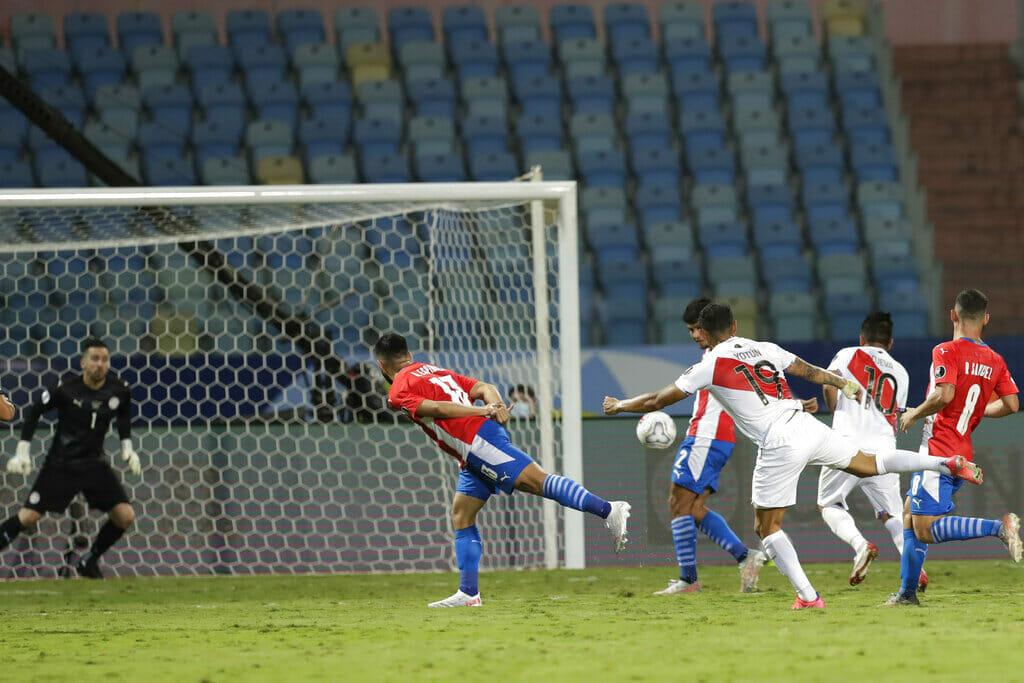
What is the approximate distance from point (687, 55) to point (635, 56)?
640 mm

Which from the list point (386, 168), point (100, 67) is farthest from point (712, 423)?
point (100, 67)

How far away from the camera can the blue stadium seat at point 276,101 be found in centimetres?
1497

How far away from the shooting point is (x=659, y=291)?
12.5m

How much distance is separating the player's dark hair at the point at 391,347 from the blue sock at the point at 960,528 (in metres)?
2.62

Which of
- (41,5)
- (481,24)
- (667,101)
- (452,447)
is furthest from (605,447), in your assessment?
(41,5)

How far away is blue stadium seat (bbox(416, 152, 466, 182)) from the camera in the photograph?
13688 mm

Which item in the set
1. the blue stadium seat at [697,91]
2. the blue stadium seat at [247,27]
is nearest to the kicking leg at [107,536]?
the blue stadium seat at [697,91]

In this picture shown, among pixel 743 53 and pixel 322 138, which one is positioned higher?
pixel 743 53

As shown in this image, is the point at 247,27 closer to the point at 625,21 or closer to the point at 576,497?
the point at 625,21

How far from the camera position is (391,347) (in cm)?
613

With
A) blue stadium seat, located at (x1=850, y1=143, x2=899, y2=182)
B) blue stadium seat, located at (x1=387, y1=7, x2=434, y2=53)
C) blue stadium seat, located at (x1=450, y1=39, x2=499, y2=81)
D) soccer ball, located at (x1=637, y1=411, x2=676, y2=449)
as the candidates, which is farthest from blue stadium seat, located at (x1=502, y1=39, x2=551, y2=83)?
soccer ball, located at (x1=637, y1=411, x2=676, y2=449)

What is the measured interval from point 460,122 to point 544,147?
1.17m

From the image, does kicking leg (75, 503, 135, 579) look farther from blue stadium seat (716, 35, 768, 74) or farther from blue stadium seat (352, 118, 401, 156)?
blue stadium seat (716, 35, 768, 74)

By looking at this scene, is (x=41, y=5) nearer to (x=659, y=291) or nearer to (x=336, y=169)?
(x=336, y=169)
